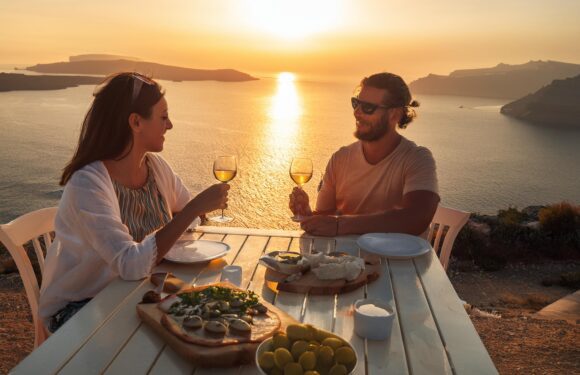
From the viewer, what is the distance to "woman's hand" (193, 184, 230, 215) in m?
2.19

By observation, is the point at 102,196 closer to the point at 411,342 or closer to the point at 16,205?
the point at 411,342

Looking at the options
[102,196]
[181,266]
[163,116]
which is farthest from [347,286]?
[163,116]

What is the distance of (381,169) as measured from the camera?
336 centimetres

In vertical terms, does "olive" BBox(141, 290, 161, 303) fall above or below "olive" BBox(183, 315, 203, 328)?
below

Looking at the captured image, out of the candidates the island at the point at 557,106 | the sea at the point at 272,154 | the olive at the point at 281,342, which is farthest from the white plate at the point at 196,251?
the island at the point at 557,106

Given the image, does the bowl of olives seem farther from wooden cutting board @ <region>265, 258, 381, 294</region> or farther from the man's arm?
the man's arm

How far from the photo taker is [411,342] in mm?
1555

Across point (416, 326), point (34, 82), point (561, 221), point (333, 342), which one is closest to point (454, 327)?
point (416, 326)

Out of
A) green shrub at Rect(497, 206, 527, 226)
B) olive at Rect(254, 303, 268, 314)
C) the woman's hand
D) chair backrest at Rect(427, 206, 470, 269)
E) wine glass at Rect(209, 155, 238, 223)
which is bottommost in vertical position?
green shrub at Rect(497, 206, 527, 226)

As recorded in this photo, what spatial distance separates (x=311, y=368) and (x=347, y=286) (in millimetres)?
812

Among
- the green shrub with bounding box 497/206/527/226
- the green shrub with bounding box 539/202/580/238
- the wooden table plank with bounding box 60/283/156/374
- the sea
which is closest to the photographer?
the wooden table plank with bounding box 60/283/156/374

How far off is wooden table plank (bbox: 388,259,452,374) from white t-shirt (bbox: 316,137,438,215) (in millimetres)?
1027

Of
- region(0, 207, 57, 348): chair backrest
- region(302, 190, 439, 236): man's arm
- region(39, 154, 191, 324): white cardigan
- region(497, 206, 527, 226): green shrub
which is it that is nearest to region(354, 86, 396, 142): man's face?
region(302, 190, 439, 236): man's arm

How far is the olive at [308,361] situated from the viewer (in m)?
1.15
